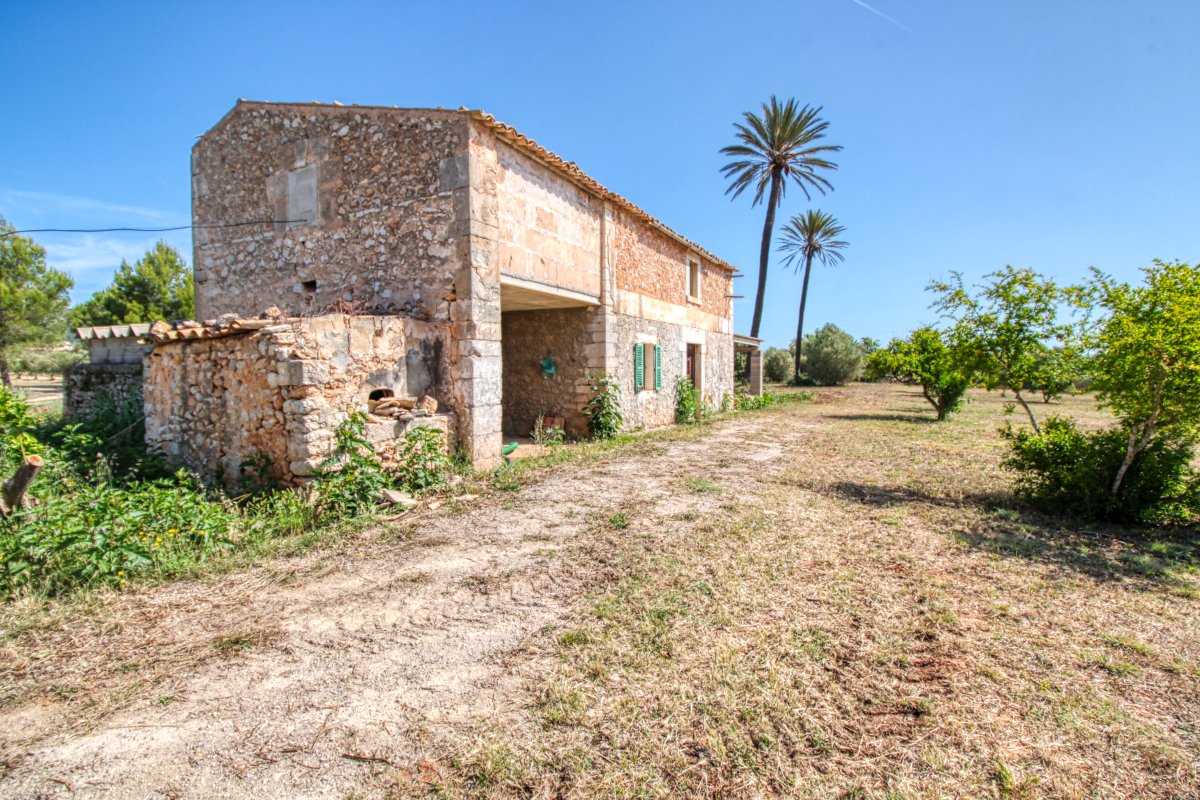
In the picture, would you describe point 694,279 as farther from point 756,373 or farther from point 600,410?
point 756,373

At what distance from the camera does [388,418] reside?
6438 mm

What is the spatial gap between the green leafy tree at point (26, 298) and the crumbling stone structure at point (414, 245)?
2041 centimetres

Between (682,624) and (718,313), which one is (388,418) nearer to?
(682,624)

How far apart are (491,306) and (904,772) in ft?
21.2

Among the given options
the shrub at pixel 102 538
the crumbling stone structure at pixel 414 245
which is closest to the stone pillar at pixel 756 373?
the crumbling stone structure at pixel 414 245

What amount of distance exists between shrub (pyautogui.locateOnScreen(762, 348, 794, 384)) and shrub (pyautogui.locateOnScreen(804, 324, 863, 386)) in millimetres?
1672

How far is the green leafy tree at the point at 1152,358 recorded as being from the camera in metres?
4.62

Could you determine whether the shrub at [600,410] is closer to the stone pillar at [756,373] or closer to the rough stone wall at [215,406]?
the rough stone wall at [215,406]

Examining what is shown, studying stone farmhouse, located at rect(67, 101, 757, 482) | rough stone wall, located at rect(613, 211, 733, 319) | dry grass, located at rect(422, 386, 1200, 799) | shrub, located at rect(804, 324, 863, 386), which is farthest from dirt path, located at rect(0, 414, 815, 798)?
shrub, located at rect(804, 324, 863, 386)

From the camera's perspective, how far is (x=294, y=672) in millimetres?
2748

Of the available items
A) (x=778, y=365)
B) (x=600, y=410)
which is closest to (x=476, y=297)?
(x=600, y=410)

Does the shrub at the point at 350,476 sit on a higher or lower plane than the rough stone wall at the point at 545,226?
lower

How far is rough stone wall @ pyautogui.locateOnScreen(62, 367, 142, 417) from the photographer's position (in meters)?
8.05

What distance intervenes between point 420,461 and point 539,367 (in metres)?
4.88
